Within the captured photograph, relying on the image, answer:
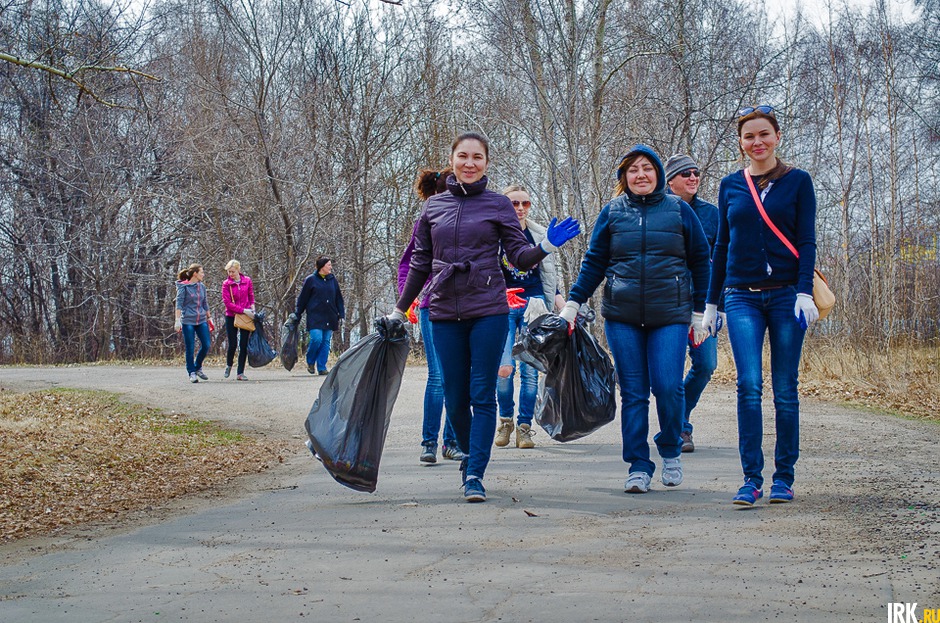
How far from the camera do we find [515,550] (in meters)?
4.29

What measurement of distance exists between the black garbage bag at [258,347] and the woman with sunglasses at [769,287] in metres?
12.0

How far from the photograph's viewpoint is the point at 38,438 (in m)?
8.16

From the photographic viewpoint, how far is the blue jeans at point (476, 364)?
559cm

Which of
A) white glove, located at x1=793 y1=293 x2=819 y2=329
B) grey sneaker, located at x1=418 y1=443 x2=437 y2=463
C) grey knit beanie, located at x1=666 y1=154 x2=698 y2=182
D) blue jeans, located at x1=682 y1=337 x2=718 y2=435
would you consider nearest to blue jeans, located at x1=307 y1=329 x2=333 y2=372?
grey sneaker, located at x1=418 y1=443 x2=437 y2=463

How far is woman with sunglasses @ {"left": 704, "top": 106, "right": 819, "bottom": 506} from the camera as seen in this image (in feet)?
17.0

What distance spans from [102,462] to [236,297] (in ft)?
28.4

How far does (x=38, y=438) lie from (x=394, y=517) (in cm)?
432

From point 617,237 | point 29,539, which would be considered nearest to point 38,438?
point 29,539

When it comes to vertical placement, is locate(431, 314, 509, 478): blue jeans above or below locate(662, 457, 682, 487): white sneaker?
above

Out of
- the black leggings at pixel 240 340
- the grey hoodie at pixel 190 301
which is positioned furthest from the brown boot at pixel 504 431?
the grey hoodie at pixel 190 301

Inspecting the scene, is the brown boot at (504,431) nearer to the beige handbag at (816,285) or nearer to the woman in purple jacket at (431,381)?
the woman in purple jacket at (431,381)

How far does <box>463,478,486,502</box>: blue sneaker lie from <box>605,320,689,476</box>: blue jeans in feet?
2.97

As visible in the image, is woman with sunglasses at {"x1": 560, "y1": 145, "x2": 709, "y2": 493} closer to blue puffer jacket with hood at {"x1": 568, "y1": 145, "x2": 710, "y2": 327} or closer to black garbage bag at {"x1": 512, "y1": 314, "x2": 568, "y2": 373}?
blue puffer jacket with hood at {"x1": 568, "y1": 145, "x2": 710, "y2": 327}

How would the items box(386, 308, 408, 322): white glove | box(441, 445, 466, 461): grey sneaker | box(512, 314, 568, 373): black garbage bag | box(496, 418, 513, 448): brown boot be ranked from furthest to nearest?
box(496, 418, 513, 448): brown boot, box(441, 445, 466, 461): grey sneaker, box(512, 314, 568, 373): black garbage bag, box(386, 308, 408, 322): white glove
